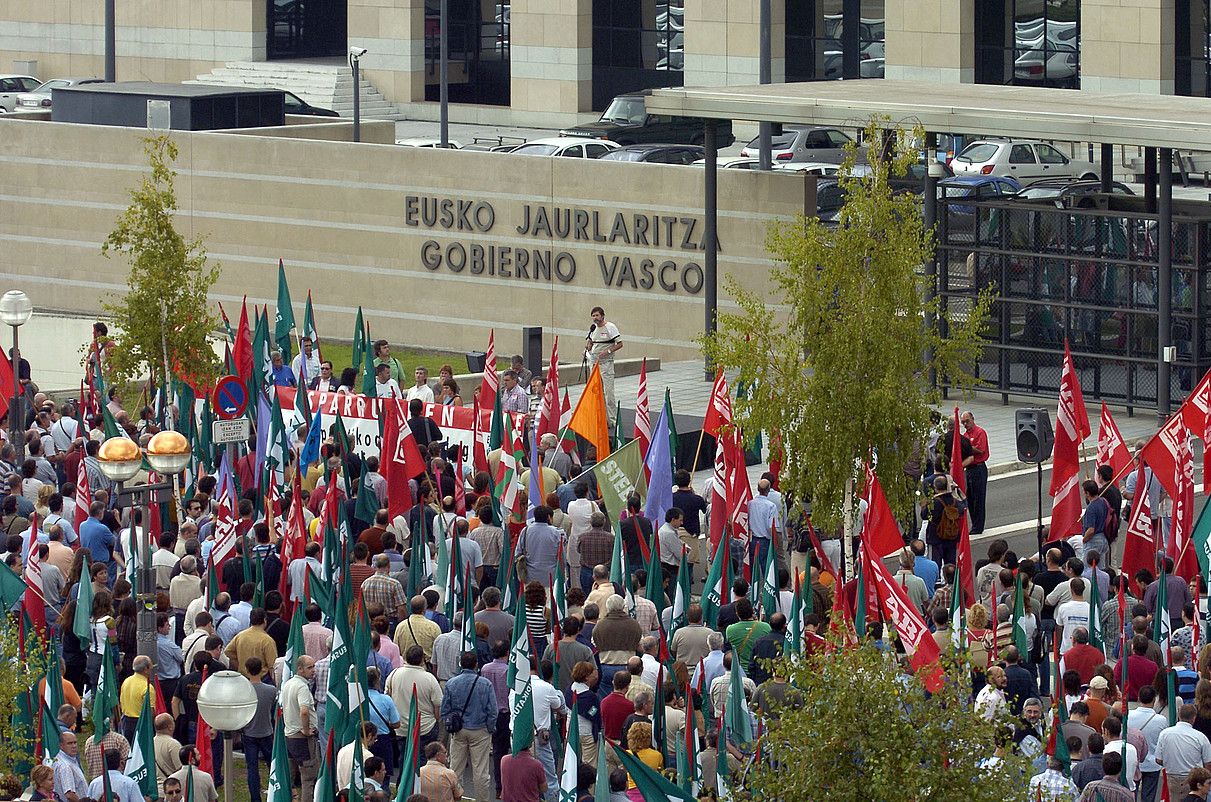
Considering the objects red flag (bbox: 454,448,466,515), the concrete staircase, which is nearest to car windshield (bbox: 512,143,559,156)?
the concrete staircase

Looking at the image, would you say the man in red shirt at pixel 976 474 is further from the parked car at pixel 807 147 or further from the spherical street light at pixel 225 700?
the parked car at pixel 807 147

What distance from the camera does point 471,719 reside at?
17.4 metres

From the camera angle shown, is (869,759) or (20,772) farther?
(20,772)

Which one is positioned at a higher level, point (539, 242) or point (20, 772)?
point (539, 242)

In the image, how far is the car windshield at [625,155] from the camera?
46.2 meters

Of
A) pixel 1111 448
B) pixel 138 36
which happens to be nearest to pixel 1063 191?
pixel 1111 448

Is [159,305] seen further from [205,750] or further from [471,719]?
[205,750]

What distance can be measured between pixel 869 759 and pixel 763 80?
2984 cm

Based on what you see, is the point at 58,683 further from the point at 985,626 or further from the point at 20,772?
the point at 985,626

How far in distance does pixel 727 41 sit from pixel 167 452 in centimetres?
4393

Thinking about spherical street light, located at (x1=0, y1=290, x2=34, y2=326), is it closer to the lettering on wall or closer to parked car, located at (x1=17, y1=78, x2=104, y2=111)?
the lettering on wall

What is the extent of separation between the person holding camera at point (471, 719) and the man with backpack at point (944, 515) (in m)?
6.86

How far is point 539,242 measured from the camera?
3716 centimetres

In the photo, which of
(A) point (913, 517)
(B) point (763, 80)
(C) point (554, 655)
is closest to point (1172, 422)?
(A) point (913, 517)
